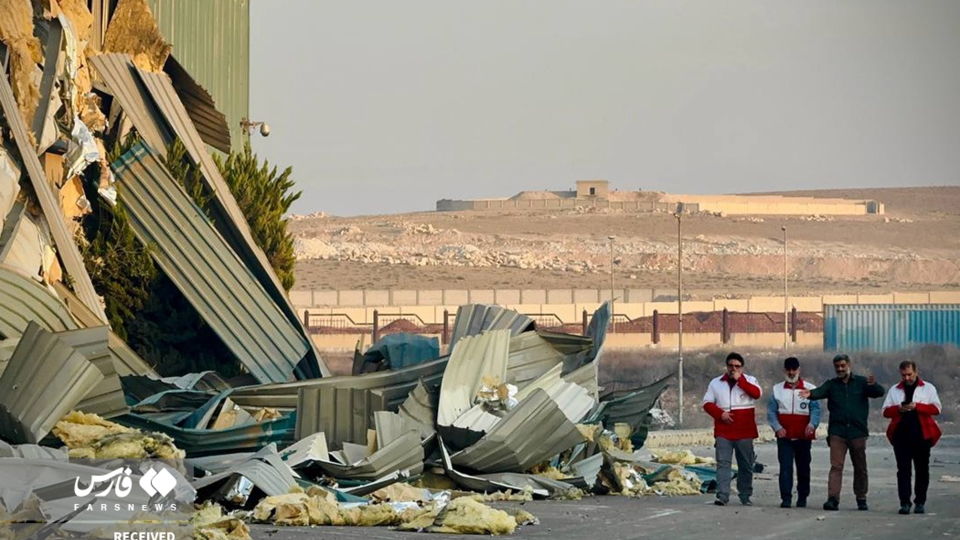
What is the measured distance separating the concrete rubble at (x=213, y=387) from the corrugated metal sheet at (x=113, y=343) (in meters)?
0.03

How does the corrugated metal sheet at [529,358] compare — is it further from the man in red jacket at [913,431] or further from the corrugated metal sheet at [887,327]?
the corrugated metal sheet at [887,327]

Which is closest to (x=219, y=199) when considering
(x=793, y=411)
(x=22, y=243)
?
(x=22, y=243)

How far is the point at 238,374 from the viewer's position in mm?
21844

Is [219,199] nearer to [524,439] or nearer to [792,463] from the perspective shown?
[524,439]

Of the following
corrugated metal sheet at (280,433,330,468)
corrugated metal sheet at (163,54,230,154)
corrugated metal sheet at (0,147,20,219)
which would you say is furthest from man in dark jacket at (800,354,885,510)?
corrugated metal sheet at (163,54,230,154)

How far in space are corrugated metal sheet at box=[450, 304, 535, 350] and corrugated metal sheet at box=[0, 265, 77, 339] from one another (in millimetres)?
4691

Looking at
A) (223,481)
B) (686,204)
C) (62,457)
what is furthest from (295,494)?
(686,204)

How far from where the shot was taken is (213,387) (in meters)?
19.2

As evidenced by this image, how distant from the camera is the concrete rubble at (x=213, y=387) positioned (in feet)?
47.1

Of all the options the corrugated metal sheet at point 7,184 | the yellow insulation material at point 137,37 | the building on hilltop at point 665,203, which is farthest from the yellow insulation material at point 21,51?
the building on hilltop at point 665,203

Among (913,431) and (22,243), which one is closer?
(913,431)

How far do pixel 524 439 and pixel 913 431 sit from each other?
12.1ft

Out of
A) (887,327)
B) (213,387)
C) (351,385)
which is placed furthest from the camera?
(887,327)

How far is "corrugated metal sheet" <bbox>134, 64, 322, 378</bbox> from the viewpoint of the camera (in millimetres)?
22156
